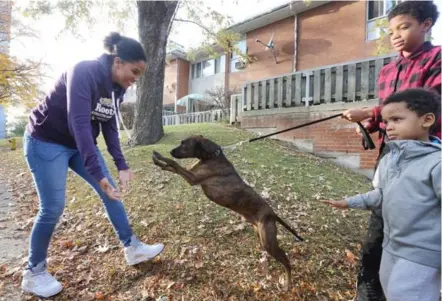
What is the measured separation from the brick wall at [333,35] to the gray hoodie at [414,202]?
41.3 feet

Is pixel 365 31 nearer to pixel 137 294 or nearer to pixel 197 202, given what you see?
pixel 197 202

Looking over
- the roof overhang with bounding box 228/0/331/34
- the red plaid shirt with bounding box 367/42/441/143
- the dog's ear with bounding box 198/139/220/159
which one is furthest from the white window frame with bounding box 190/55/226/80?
the red plaid shirt with bounding box 367/42/441/143

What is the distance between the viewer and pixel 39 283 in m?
2.61

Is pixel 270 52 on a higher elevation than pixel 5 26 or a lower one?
lower

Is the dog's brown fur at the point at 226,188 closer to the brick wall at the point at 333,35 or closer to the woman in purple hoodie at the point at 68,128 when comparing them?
the woman in purple hoodie at the point at 68,128

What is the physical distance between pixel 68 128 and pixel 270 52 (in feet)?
51.1

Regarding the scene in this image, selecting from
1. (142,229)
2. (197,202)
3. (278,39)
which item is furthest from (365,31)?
(142,229)

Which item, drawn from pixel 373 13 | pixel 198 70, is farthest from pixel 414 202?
pixel 198 70

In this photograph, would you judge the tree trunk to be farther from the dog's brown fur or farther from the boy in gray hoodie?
the boy in gray hoodie

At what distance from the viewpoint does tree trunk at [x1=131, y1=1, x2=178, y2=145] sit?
23.2 feet

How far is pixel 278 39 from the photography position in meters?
16.1

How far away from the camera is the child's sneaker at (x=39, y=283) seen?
8.53 feet

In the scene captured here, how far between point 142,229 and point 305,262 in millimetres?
1942

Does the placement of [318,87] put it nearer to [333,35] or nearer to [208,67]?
[333,35]
